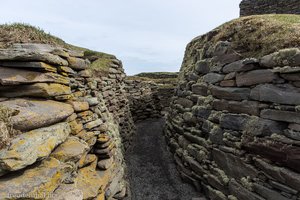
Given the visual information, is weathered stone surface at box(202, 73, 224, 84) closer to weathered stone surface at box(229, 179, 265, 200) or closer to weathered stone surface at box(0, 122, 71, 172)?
weathered stone surface at box(229, 179, 265, 200)

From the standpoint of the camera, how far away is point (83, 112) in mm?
7504

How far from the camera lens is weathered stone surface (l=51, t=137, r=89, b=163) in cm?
541

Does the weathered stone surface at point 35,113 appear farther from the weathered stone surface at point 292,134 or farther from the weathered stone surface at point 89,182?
the weathered stone surface at point 292,134

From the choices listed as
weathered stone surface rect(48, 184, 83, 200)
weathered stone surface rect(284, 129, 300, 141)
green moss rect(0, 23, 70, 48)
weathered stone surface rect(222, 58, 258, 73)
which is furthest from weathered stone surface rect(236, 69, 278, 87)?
green moss rect(0, 23, 70, 48)

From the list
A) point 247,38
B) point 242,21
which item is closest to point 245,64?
point 247,38

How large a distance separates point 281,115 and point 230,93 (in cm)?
207

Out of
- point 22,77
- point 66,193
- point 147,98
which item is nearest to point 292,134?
point 66,193

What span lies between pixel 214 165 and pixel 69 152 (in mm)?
5716

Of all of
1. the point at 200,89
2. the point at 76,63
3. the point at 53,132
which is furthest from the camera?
the point at 200,89

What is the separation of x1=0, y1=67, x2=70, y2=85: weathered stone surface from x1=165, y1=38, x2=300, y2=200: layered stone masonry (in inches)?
227

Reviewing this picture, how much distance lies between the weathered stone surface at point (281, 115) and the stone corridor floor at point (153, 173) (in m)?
4.60

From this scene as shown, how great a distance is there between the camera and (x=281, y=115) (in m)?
6.41

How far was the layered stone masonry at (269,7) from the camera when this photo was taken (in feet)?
57.1

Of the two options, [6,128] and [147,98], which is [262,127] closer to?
[6,128]
